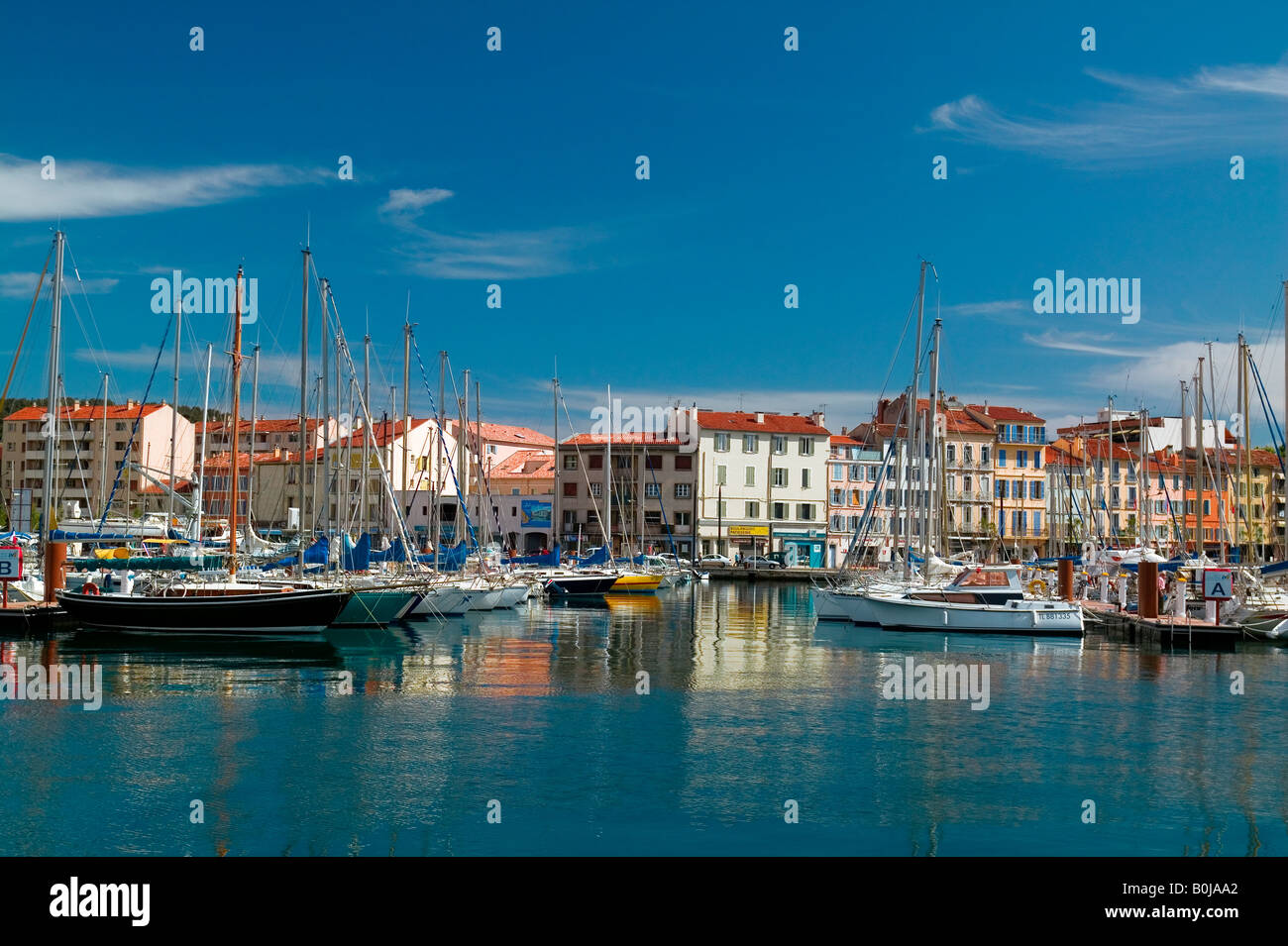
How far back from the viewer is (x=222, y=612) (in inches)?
1523

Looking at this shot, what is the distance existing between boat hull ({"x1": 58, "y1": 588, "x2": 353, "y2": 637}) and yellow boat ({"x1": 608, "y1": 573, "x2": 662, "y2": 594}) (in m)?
33.4

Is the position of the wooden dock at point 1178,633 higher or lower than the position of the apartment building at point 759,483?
lower

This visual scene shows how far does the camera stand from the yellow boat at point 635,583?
236 ft

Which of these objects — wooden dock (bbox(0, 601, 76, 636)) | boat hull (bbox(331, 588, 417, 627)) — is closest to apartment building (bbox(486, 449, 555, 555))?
boat hull (bbox(331, 588, 417, 627))

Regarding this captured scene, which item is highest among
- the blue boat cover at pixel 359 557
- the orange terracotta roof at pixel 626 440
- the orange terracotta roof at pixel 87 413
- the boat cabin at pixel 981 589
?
the orange terracotta roof at pixel 87 413

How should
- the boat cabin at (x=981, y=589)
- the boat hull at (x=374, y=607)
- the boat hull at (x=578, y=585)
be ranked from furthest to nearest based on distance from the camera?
1. the boat hull at (x=578, y=585)
2. the boat cabin at (x=981, y=589)
3. the boat hull at (x=374, y=607)

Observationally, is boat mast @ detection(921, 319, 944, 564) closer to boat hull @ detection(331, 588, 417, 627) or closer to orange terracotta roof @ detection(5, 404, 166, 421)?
boat hull @ detection(331, 588, 417, 627)

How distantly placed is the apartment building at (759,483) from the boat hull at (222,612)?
2659 inches

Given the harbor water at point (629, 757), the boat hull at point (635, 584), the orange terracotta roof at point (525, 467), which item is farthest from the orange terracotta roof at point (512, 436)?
the harbor water at point (629, 757)

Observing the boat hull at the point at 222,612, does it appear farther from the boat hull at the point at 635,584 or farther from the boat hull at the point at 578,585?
the boat hull at the point at 635,584

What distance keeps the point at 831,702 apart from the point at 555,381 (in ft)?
166

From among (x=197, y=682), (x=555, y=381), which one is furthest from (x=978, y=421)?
(x=197, y=682)

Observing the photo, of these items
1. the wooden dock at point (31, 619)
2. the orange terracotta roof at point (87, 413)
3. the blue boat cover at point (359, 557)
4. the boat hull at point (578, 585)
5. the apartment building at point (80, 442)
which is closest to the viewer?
the wooden dock at point (31, 619)
